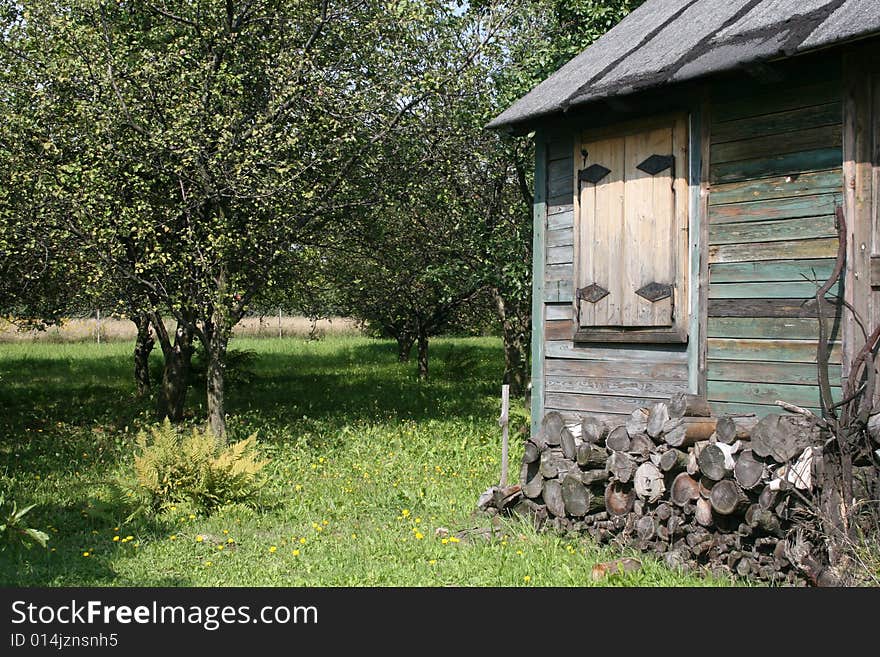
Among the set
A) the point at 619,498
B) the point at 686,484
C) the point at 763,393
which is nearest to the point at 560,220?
the point at 763,393

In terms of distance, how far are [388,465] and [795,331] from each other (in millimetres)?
5722

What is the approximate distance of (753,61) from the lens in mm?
6242

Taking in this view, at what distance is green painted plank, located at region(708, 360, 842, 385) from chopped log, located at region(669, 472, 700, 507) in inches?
37.4

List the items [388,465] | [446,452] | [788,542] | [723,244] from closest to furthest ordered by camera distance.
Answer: [788,542], [723,244], [388,465], [446,452]

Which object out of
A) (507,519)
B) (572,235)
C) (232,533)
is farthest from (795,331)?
(232,533)

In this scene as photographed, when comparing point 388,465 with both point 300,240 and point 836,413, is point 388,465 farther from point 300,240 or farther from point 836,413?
point 836,413

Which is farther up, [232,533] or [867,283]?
[867,283]

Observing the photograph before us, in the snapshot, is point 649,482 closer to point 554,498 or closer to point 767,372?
point 554,498

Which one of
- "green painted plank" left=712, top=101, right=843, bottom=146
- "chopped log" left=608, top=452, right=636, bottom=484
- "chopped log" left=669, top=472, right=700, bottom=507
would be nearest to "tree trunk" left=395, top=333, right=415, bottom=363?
"chopped log" left=608, top=452, right=636, bottom=484

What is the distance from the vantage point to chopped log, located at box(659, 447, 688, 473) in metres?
6.61

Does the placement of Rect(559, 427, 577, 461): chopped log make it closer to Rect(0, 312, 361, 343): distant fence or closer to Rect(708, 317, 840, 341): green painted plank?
Rect(708, 317, 840, 341): green painted plank

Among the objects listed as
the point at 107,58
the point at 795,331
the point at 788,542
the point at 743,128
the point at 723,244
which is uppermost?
the point at 107,58

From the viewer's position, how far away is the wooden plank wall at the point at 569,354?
772cm

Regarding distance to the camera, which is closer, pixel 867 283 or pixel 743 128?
pixel 867 283
